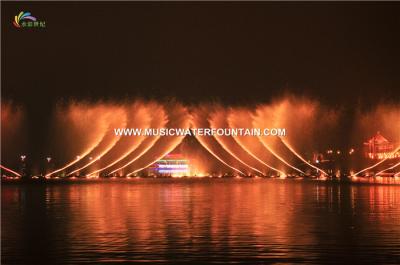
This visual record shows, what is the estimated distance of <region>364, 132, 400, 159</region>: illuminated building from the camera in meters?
98.6

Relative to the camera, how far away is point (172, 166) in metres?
124

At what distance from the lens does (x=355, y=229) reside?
20281 mm

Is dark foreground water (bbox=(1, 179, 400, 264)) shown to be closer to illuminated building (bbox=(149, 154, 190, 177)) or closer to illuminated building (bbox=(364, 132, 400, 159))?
illuminated building (bbox=(364, 132, 400, 159))

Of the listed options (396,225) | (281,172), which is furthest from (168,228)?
(281,172)

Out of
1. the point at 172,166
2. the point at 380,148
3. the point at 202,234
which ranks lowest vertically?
the point at 202,234

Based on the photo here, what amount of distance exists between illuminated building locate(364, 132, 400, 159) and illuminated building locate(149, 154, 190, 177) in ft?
113

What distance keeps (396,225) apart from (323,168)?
3034 inches

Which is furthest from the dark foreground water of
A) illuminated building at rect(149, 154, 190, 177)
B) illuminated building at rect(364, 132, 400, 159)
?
illuminated building at rect(149, 154, 190, 177)

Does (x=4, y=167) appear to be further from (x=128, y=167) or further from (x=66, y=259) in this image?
(x=66, y=259)

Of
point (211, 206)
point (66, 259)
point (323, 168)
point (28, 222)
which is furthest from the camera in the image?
point (323, 168)

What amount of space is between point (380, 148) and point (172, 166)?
3898cm

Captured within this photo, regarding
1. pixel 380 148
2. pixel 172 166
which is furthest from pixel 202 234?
pixel 172 166

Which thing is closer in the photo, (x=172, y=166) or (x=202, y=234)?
(x=202, y=234)

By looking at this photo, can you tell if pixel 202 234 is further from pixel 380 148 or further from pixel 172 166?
pixel 172 166
